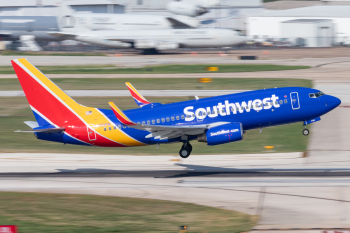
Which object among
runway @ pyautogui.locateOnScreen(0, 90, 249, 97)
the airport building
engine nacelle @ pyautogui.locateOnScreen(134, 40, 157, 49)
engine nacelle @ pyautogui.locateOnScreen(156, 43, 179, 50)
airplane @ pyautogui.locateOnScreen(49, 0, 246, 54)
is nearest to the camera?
runway @ pyautogui.locateOnScreen(0, 90, 249, 97)

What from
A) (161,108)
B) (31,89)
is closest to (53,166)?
(31,89)

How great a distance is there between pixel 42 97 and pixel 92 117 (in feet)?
12.4

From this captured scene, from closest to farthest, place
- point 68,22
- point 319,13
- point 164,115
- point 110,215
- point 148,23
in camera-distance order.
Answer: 1. point 110,215
2. point 164,115
3. point 148,23
4. point 68,22
5. point 319,13

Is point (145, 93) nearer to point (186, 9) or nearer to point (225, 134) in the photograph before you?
point (225, 134)

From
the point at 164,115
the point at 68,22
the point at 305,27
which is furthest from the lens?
the point at 305,27

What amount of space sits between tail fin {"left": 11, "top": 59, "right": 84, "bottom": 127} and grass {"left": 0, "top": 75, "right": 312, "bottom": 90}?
122 feet

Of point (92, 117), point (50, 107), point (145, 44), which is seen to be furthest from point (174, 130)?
point (145, 44)

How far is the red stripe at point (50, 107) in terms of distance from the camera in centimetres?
3409

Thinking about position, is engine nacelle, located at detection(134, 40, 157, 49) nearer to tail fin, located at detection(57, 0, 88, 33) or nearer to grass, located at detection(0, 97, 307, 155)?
tail fin, located at detection(57, 0, 88, 33)

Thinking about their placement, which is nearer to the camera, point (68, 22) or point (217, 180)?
point (217, 180)

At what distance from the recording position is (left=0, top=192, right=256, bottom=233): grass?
2275cm

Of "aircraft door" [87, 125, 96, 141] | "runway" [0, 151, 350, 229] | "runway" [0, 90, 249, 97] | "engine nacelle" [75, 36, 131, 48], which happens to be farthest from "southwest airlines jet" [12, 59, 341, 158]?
"engine nacelle" [75, 36, 131, 48]

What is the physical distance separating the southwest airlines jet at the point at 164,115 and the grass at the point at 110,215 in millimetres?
6627

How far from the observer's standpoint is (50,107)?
1351 inches
